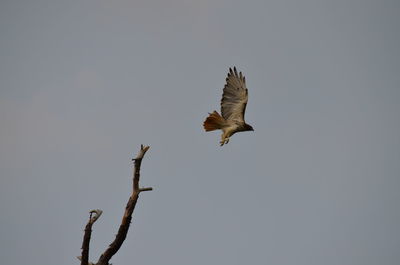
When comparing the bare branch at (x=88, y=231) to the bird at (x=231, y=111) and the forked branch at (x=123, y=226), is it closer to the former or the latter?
the forked branch at (x=123, y=226)

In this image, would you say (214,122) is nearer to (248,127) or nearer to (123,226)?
(248,127)

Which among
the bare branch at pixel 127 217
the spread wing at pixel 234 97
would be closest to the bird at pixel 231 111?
the spread wing at pixel 234 97

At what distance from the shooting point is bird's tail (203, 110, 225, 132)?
59.5 ft

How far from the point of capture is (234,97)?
18.9m

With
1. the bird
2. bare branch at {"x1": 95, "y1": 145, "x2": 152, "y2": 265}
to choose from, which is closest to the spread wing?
the bird

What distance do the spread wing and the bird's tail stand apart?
0.96 ft

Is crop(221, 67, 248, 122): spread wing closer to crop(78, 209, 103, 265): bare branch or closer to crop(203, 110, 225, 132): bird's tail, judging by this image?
crop(203, 110, 225, 132): bird's tail

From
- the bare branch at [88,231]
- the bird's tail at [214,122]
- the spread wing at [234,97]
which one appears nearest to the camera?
the bare branch at [88,231]

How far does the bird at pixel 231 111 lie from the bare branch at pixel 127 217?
14.8ft

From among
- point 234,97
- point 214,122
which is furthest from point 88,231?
point 234,97

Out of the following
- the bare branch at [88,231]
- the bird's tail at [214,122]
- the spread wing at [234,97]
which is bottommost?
the bare branch at [88,231]

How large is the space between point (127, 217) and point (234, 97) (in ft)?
19.2

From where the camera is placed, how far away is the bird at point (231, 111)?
59.8ft

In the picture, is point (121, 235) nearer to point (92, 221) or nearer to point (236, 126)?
point (92, 221)
